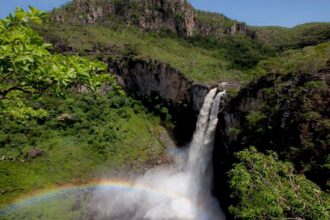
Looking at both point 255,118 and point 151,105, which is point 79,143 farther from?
point 255,118

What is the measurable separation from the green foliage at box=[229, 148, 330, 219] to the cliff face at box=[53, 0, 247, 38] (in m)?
76.3

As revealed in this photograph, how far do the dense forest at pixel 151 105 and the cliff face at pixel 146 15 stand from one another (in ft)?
0.97

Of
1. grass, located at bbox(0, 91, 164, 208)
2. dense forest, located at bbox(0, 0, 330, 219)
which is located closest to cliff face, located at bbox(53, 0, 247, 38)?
dense forest, located at bbox(0, 0, 330, 219)

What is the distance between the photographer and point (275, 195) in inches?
392

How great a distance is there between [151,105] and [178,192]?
1793 centimetres

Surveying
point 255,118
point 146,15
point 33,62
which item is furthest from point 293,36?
point 33,62

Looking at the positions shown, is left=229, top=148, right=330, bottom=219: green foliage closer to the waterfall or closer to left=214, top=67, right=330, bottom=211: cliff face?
left=214, top=67, right=330, bottom=211: cliff face

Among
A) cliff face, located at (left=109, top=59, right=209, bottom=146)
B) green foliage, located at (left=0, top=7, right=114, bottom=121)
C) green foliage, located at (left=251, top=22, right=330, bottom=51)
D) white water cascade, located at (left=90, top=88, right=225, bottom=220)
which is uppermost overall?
green foliage, located at (left=0, top=7, right=114, bottom=121)

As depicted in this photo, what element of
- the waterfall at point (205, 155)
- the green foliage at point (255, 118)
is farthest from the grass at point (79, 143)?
the green foliage at point (255, 118)

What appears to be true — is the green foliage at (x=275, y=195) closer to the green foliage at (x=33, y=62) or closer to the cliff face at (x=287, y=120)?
the green foliage at (x=33, y=62)

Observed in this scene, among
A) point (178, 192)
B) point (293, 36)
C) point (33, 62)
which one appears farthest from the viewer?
point (293, 36)

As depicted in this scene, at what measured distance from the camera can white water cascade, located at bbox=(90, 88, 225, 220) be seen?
117ft

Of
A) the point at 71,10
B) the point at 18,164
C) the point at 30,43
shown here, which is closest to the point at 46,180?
the point at 18,164

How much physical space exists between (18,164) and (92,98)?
16.6 meters
